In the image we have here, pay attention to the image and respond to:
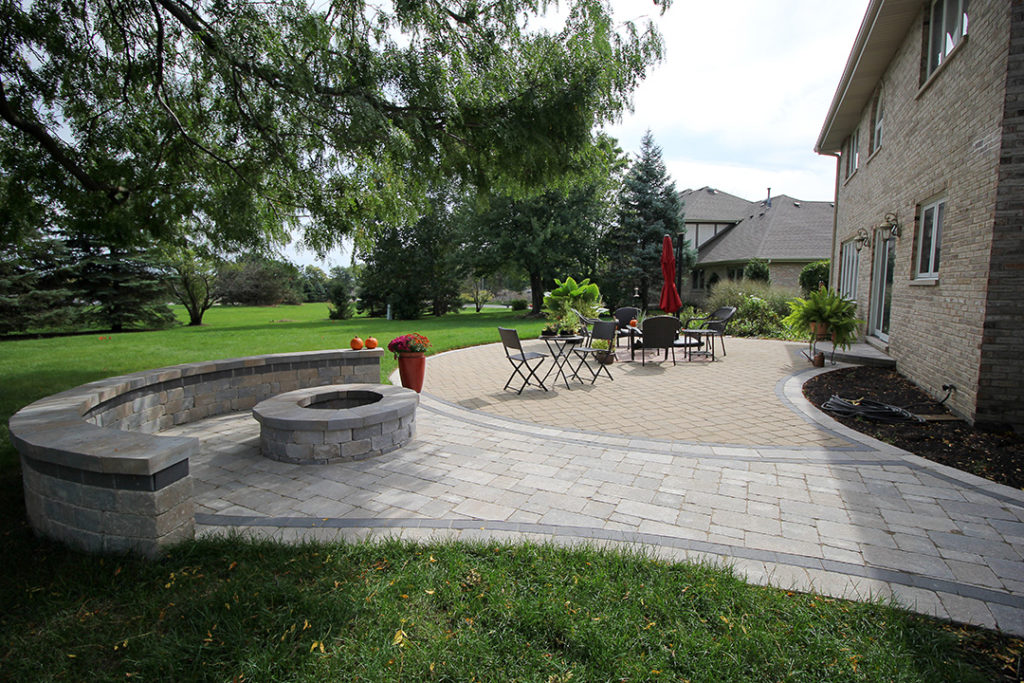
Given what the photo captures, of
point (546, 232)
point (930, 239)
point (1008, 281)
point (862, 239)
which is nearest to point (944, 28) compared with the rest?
point (930, 239)

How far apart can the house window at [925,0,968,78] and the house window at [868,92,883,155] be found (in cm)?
255

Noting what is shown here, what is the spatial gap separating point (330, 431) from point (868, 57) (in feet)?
36.1

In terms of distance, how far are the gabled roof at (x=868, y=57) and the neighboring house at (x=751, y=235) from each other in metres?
9.52

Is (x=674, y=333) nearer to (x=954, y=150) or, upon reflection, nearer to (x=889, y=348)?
(x=889, y=348)

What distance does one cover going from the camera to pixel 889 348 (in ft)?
26.9

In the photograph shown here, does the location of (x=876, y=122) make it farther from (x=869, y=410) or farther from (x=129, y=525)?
(x=129, y=525)

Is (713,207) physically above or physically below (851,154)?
above

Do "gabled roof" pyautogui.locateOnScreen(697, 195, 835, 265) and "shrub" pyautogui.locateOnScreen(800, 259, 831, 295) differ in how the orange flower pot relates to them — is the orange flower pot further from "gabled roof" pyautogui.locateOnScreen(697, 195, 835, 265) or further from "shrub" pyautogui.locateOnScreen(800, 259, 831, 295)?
"gabled roof" pyautogui.locateOnScreen(697, 195, 835, 265)

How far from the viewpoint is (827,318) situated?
8406mm

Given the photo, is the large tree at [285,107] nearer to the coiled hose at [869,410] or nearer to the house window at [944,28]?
the coiled hose at [869,410]

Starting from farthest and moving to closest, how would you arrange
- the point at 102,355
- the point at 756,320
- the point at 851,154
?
1. the point at 756,320
2. the point at 851,154
3. the point at 102,355

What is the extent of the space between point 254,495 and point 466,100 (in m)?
3.80

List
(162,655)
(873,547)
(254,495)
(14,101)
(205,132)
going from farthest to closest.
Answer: (205,132), (14,101), (254,495), (873,547), (162,655)

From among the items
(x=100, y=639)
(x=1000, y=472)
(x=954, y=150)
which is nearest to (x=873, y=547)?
(x=1000, y=472)
